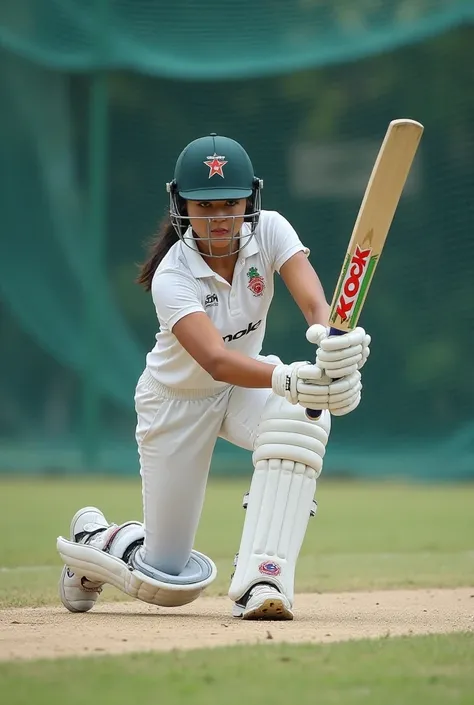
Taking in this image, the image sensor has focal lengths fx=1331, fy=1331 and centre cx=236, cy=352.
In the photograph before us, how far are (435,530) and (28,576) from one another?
2437 millimetres

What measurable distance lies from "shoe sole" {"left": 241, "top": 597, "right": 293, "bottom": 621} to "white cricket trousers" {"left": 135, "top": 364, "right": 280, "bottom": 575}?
0.50m

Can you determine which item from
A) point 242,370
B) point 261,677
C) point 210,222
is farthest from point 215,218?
point 261,677

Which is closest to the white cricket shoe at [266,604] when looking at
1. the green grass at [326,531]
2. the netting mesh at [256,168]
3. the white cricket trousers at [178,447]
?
the white cricket trousers at [178,447]

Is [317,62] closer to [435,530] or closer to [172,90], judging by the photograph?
[172,90]

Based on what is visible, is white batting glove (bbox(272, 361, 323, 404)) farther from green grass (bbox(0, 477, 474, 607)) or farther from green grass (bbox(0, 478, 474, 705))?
green grass (bbox(0, 477, 474, 607))

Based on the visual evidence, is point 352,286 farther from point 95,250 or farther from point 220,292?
point 95,250

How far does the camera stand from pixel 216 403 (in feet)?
13.3

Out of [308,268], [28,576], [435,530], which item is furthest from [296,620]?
[435,530]

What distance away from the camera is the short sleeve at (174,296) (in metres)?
3.77

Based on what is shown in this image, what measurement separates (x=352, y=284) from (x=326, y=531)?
11.1ft

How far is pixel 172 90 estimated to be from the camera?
10500 mm

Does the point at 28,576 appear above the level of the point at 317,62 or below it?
below

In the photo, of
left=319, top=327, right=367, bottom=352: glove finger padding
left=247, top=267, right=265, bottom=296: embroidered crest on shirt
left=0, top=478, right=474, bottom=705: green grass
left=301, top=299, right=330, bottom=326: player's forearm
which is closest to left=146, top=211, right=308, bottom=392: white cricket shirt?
left=247, top=267, right=265, bottom=296: embroidered crest on shirt

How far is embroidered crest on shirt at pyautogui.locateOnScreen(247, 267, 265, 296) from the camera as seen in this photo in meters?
4.02
